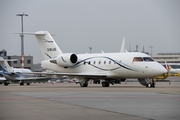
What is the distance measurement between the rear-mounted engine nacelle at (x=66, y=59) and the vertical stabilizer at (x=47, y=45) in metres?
2.51

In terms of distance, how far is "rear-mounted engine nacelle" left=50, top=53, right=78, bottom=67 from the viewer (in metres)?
41.2

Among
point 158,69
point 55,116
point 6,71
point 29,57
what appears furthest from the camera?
point 29,57

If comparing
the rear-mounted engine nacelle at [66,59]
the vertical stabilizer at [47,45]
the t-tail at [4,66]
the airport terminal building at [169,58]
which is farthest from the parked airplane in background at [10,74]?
the airport terminal building at [169,58]

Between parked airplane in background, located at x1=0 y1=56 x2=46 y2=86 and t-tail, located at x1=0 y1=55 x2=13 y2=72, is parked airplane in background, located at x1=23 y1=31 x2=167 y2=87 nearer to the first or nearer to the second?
t-tail, located at x1=0 y1=55 x2=13 y2=72

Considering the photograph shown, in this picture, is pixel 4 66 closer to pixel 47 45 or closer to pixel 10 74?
pixel 10 74

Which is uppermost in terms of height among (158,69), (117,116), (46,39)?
(46,39)

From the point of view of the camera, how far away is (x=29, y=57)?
136 m

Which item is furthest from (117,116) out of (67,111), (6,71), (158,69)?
(6,71)

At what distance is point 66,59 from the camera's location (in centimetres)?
4144

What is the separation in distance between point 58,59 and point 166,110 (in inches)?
1122

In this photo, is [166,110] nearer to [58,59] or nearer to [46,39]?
[58,59]

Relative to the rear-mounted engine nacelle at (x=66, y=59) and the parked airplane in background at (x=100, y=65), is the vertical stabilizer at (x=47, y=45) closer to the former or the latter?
the parked airplane in background at (x=100, y=65)

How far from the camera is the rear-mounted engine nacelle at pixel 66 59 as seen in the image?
135 feet

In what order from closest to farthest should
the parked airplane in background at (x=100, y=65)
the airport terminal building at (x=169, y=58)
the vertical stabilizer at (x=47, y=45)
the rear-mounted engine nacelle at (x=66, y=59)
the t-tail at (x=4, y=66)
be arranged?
the parked airplane in background at (x=100, y=65), the rear-mounted engine nacelle at (x=66, y=59), the vertical stabilizer at (x=47, y=45), the t-tail at (x=4, y=66), the airport terminal building at (x=169, y=58)
